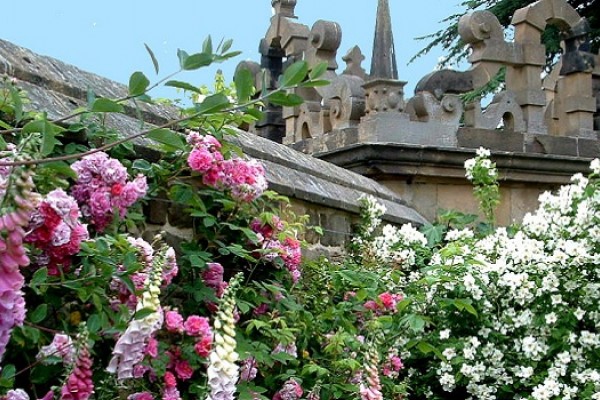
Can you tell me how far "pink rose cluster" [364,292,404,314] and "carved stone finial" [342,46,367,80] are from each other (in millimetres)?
6128

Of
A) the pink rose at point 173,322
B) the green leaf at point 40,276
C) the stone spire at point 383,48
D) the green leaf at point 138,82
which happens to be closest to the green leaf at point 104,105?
the green leaf at point 138,82

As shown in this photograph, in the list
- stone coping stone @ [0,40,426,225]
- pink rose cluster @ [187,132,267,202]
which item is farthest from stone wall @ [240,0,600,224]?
pink rose cluster @ [187,132,267,202]

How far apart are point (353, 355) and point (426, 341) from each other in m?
1.04

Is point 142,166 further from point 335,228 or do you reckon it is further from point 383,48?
point 383,48

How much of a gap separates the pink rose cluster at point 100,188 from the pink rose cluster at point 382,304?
1787 millimetres

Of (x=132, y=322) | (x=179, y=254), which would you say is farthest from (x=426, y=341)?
(x=132, y=322)

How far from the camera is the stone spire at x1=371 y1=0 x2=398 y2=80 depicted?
7.38 meters

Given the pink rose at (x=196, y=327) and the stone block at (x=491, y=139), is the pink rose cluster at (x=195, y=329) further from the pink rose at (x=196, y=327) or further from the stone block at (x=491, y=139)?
the stone block at (x=491, y=139)

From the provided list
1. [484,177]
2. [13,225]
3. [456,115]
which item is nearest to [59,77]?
[13,225]

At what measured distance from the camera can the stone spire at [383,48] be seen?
738cm

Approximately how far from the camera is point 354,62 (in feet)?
35.9

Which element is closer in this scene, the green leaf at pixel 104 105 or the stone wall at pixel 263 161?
the green leaf at pixel 104 105

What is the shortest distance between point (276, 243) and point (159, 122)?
2.60ft

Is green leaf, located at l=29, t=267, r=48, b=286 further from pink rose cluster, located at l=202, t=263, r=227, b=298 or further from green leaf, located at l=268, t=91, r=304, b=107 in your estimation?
pink rose cluster, located at l=202, t=263, r=227, b=298
